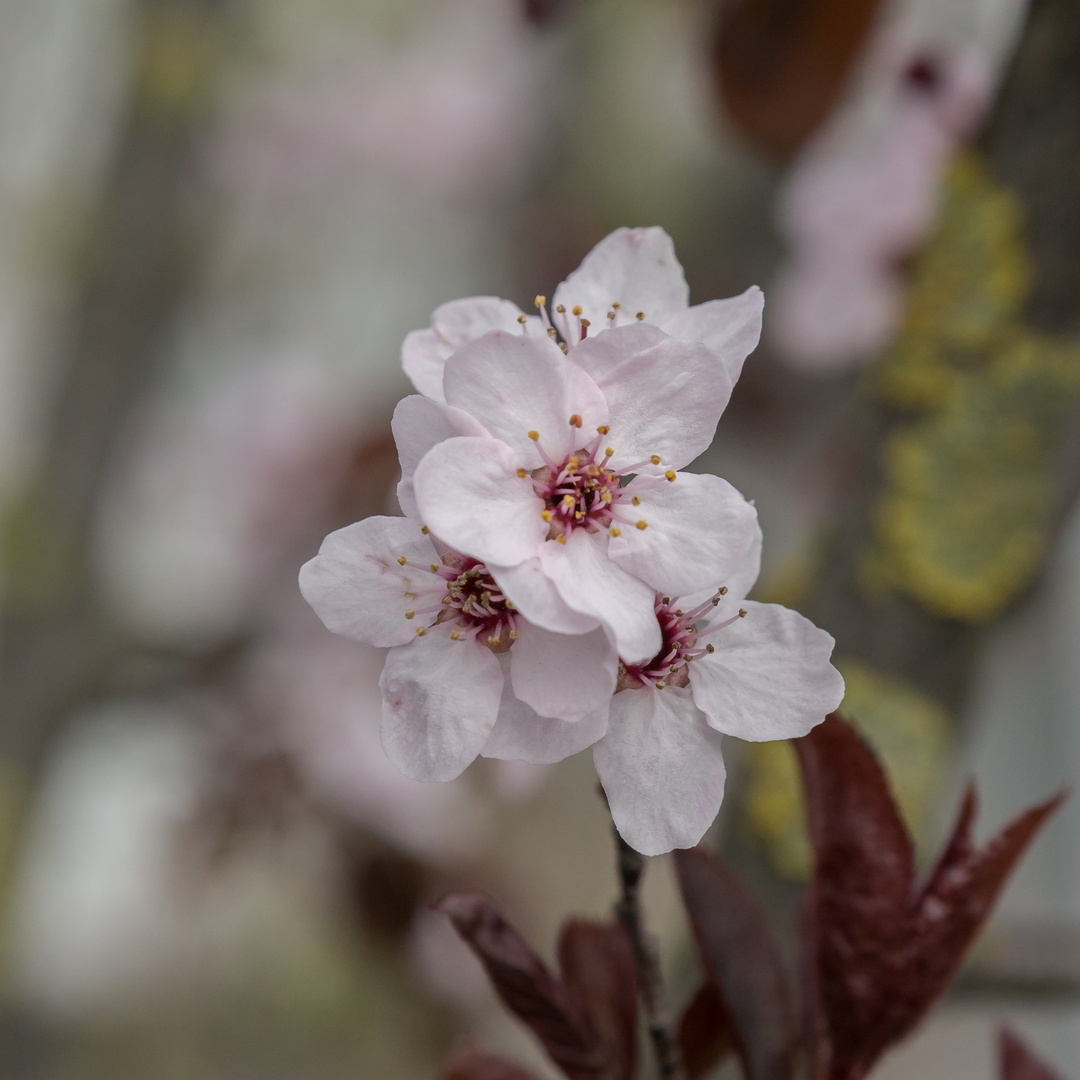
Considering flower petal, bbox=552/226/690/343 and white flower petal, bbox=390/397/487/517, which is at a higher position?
flower petal, bbox=552/226/690/343

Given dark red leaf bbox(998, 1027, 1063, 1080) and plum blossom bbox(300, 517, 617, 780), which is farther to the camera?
dark red leaf bbox(998, 1027, 1063, 1080)

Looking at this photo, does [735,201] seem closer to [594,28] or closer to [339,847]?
[594,28]

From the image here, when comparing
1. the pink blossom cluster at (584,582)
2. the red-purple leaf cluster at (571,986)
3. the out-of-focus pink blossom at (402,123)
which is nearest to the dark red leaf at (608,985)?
the red-purple leaf cluster at (571,986)

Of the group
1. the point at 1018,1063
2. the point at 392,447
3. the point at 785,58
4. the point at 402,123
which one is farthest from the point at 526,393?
the point at 402,123

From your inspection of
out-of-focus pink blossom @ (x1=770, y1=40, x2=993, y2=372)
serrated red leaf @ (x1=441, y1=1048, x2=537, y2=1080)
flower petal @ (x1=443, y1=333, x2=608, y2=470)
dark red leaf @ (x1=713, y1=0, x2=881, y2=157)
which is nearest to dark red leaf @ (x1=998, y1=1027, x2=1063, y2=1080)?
serrated red leaf @ (x1=441, y1=1048, x2=537, y2=1080)

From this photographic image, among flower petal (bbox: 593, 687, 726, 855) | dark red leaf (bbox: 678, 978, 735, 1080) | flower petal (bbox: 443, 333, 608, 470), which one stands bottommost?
dark red leaf (bbox: 678, 978, 735, 1080)

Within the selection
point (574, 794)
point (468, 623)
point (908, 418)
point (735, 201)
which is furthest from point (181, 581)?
point (468, 623)

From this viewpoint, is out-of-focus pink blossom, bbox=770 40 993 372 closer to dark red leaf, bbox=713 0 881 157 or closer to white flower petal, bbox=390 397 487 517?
dark red leaf, bbox=713 0 881 157

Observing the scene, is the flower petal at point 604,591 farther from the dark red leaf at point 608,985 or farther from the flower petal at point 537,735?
the dark red leaf at point 608,985
